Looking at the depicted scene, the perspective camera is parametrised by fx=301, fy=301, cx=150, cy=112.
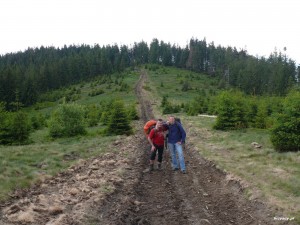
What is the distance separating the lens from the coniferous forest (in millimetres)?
94375

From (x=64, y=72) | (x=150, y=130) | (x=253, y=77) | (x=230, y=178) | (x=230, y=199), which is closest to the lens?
(x=230, y=199)

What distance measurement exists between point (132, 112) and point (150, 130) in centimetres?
2945

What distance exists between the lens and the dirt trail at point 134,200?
26.6 feet

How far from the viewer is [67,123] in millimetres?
30797

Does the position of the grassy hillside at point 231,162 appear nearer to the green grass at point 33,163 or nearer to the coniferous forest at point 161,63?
the green grass at point 33,163

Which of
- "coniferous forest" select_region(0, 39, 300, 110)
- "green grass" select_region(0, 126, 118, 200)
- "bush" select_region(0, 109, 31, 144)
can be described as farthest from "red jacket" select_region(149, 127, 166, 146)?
"coniferous forest" select_region(0, 39, 300, 110)

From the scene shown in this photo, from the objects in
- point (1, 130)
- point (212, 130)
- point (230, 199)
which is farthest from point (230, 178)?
point (1, 130)

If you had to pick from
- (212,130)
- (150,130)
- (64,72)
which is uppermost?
(64,72)

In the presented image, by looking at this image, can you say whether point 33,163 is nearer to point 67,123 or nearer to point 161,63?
point 67,123

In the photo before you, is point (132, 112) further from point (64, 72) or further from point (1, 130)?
point (64, 72)

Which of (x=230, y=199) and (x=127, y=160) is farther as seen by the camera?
(x=127, y=160)

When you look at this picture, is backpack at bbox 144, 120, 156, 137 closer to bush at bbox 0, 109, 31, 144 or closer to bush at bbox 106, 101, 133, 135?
bush at bbox 106, 101, 133, 135

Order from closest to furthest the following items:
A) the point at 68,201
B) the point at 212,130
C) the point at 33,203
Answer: the point at 33,203 < the point at 68,201 < the point at 212,130

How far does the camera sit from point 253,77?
106 metres
